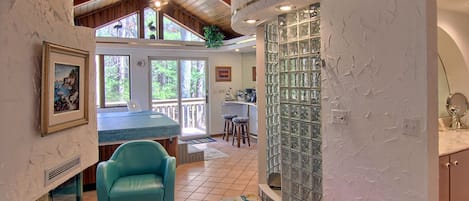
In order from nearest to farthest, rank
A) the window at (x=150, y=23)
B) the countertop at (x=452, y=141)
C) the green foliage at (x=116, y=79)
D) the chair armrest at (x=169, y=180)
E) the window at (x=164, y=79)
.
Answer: the countertop at (x=452, y=141) < the chair armrest at (x=169, y=180) < the green foliage at (x=116, y=79) < the window at (x=150, y=23) < the window at (x=164, y=79)

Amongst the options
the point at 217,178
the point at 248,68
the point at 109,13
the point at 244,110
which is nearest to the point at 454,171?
the point at 217,178

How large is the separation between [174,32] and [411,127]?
626cm

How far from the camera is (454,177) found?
238 cm

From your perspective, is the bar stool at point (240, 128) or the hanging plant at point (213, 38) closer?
the bar stool at point (240, 128)

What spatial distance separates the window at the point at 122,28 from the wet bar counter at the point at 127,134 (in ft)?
8.27

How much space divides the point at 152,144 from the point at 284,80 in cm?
151

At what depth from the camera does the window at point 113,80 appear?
6719 mm

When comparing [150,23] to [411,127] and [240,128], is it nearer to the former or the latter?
[240,128]

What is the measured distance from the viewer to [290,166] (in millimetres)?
3191

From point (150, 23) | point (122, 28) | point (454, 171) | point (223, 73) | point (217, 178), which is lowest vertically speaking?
point (217, 178)

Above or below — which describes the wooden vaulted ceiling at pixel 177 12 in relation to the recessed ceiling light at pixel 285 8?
above

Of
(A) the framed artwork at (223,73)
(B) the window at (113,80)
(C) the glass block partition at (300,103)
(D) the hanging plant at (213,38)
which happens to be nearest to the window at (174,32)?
(D) the hanging plant at (213,38)

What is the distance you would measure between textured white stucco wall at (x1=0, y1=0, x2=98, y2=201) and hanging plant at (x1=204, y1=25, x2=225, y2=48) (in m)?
5.46

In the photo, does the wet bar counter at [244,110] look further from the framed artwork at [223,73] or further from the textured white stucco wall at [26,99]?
the textured white stucco wall at [26,99]
